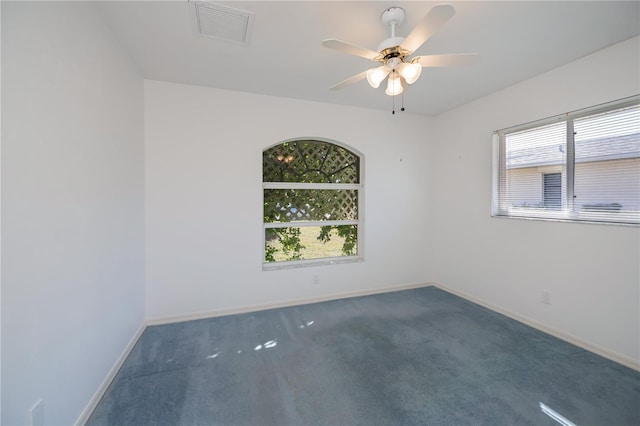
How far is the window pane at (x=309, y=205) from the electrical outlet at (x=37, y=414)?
7.79ft

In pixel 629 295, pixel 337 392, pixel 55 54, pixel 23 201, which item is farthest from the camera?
pixel 629 295

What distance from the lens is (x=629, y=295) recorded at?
82.2 inches

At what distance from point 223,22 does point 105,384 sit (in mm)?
2700

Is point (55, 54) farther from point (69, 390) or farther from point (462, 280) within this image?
point (462, 280)

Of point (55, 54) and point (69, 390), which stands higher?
point (55, 54)

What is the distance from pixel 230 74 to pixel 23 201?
2081mm

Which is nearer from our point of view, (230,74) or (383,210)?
(230,74)

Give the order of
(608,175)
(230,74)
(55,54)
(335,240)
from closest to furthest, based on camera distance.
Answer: (55,54) → (608,175) → (230,74) → (335,240)

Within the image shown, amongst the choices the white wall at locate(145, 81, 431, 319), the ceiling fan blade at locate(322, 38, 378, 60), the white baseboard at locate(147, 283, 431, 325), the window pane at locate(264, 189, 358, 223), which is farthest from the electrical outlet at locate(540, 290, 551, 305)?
the ceiling fan blade at locate(322, 38, 378, 60)

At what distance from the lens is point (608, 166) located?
224 centimetres

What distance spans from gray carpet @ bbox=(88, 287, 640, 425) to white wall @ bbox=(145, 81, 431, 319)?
0.45m

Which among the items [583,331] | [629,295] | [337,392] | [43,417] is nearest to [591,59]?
[629,295]

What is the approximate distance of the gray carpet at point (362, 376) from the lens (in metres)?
1.59

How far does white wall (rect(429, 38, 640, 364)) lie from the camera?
6.99 feet
